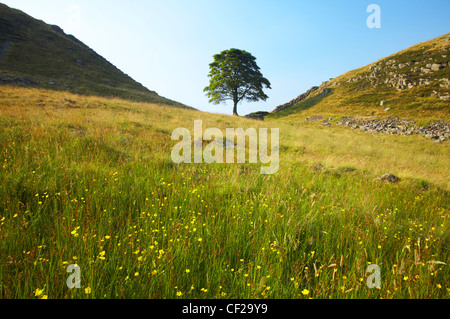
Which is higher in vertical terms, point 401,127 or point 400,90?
point 400,90

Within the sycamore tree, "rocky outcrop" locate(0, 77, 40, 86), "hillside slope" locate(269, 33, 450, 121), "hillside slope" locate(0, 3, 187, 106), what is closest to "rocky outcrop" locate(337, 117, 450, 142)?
"hillside slope" locate(269, 33, 450, 121)

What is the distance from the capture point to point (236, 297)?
166 cm

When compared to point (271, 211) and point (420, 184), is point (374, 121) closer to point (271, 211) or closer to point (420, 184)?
point (420, 184)

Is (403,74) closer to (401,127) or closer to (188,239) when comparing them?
(401,127)

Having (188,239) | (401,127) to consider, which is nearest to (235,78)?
(401,127)

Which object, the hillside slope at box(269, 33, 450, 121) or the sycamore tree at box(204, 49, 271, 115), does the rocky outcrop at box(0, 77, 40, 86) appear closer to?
the sycamore tree at box(204, 49, 271, 115)

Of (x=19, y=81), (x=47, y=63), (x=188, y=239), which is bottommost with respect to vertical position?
(x=188, y=239)

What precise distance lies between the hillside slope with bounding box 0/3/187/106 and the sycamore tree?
861 cm

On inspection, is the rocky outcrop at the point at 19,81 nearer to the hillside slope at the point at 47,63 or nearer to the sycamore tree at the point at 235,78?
the hillside slope at the point at 47,63

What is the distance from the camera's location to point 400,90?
41125mm

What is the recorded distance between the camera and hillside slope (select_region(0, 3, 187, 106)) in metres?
23.2

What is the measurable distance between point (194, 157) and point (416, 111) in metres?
41.1

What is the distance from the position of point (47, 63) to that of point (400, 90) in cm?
6646
